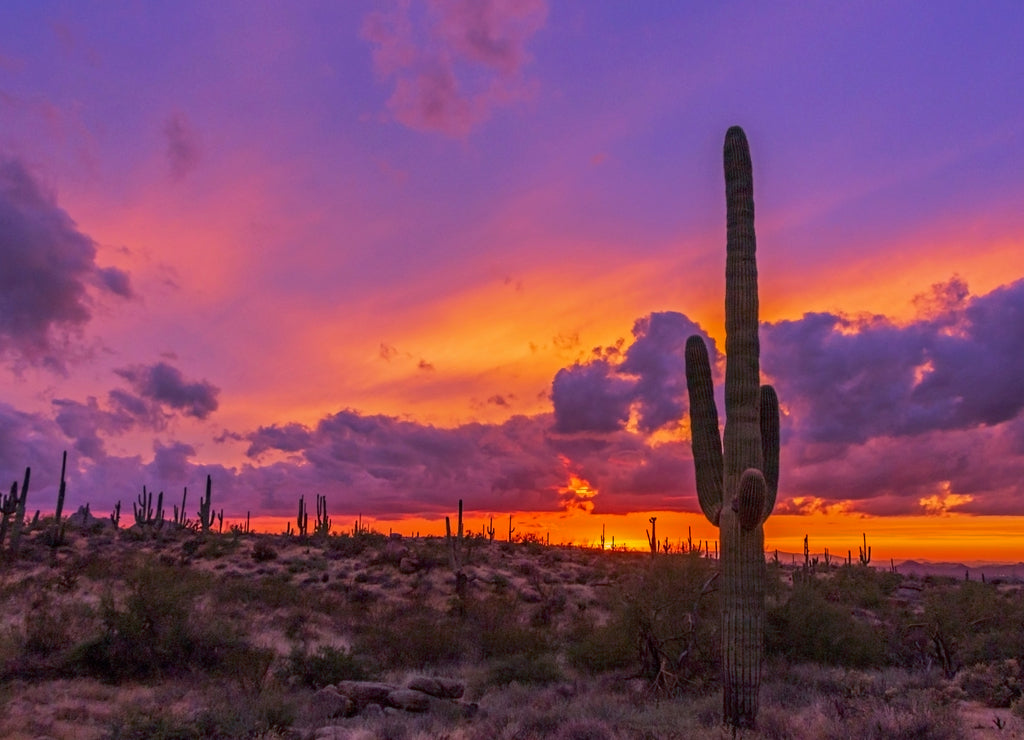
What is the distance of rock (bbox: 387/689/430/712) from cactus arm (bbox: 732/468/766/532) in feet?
23.1

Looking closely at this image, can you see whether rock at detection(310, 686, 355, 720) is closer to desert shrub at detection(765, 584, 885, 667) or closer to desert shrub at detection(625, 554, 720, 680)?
desert shrub at detection(625, 554, 720, 680)

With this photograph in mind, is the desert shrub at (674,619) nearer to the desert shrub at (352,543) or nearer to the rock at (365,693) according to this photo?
the rock at (365,693)

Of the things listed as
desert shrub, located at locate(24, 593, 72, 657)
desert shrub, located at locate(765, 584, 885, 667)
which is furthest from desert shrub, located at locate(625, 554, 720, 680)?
desert shrub, located at locate(24, 593, 72, 657)

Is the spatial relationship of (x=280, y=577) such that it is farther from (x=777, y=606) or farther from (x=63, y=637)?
(x=777, y=606)

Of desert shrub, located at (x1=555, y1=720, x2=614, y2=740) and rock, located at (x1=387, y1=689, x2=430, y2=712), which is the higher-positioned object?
desert shrub, located at (x1=555, y1=720, x2=614, y2=740)

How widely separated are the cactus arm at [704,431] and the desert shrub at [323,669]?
9387 mm

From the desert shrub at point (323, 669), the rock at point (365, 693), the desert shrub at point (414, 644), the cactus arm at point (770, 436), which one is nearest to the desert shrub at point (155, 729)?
the rock at point (365, 693)

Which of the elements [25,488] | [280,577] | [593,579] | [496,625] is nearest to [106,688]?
[496,625]

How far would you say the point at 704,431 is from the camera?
1470cm

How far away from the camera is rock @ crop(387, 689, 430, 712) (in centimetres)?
1473

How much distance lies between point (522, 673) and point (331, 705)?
17.4ft

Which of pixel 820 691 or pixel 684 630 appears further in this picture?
pixel 684 630

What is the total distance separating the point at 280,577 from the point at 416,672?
17191 millimetres

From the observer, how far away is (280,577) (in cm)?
3522
